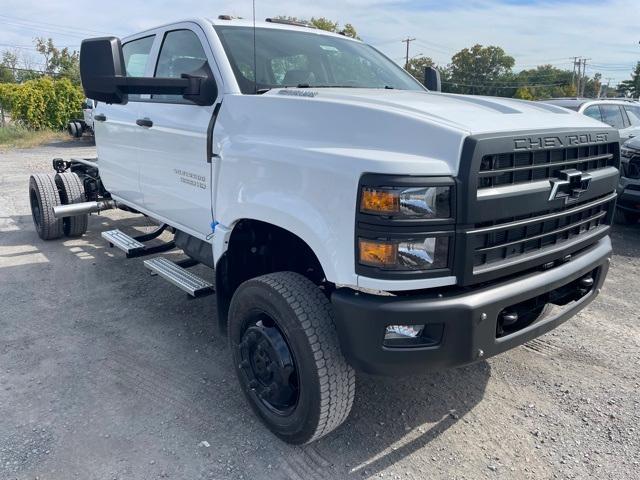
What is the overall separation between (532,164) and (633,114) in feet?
31.3

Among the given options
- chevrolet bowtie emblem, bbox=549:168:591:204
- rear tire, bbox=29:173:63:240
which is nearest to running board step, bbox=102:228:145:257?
rear tire, bbox=29:173:63:240

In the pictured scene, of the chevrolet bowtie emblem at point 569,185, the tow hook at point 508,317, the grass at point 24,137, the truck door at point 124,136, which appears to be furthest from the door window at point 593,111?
the grass at point 24,137

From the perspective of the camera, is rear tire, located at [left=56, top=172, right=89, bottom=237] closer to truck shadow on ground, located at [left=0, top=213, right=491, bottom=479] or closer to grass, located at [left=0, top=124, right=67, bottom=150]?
truck shadow on ground, located at [left=0, top=213, right=491, bottom=479]

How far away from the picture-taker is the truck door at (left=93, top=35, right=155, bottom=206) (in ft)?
14.3

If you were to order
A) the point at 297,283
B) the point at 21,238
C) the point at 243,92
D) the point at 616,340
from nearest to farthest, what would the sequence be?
the point at 297,283 → the point at 243,92 → the point at 616,340 → the point at 21,238

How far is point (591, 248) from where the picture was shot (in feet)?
9.82

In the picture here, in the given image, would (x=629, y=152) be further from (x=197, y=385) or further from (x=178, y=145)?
(x=197, y=385)

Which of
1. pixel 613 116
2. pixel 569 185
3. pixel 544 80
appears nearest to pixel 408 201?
pixel 569 185

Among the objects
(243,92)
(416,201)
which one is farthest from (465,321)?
(243,92)

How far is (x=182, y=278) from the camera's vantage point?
367cm

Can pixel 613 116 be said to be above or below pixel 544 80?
below

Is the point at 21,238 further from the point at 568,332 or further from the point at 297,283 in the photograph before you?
the point at 568,332

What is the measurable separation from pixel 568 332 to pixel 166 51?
3.67 meters

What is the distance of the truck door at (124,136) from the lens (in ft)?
14.3
